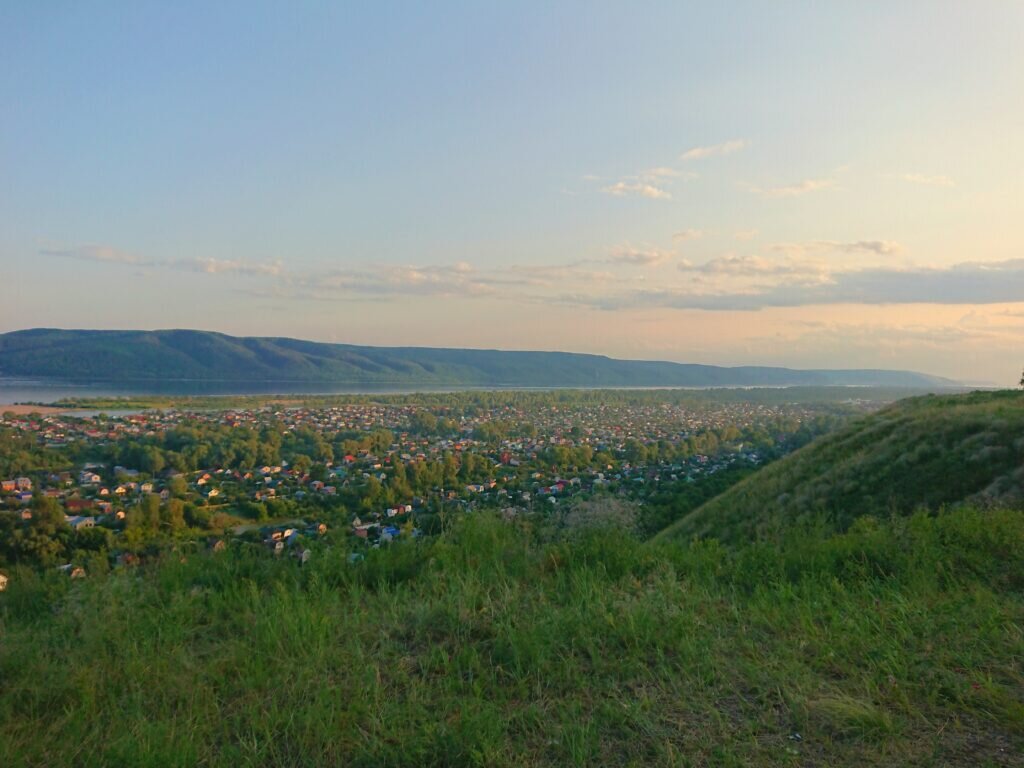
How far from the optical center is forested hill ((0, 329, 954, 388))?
9519cm

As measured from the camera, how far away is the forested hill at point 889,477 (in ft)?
31.9

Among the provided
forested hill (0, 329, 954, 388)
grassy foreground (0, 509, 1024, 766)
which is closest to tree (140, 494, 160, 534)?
→ grassy foreground (0, 509, 1024, 766)

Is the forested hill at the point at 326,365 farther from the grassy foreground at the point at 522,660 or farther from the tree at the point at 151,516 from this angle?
the grassy foreground at the point at 522,660

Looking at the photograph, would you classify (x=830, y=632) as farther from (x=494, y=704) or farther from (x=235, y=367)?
(x=235, y=367)

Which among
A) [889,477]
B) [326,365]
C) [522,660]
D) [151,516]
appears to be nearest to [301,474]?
[151,516]

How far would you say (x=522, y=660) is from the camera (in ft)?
10.9

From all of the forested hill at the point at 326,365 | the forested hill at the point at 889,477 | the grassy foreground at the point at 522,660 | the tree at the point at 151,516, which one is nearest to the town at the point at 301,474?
the tree at the point at 151,516

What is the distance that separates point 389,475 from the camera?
17297 mm

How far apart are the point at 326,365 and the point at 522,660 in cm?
12804

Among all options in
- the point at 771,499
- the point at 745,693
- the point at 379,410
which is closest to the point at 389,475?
the point at 771,499

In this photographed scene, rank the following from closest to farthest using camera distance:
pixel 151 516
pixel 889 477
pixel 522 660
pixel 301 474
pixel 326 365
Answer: pixel 522 660
pixel 151 516
pixel 889 477
pixel 301 474
pixel 326 365

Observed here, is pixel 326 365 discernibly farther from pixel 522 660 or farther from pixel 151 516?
pixel 522 660

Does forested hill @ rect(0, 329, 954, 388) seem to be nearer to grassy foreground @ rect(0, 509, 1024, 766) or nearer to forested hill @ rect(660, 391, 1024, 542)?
forested hill @ rect(660, 391, 1024, 542)

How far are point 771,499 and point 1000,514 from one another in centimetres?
804
